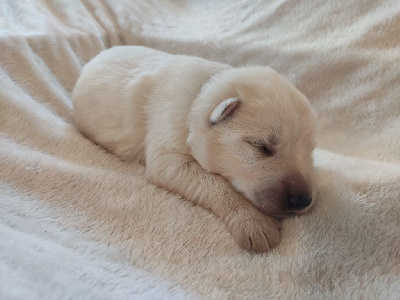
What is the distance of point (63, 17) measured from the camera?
10.1 feet

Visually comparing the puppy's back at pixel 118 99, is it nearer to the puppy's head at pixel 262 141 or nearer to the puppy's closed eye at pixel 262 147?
the puppy's head at pixel 262 141

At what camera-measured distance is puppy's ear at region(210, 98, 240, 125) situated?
171 cm

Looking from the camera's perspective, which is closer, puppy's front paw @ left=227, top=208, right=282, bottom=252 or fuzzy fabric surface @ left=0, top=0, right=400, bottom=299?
fuzzy fabric surface @ left=0, top=0, right=400, bottom=299

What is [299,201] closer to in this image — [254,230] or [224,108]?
[254,230]

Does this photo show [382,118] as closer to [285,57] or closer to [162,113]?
[285,57]

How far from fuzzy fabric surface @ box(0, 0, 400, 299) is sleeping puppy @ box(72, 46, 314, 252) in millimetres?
88

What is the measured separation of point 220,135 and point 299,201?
1.41ft

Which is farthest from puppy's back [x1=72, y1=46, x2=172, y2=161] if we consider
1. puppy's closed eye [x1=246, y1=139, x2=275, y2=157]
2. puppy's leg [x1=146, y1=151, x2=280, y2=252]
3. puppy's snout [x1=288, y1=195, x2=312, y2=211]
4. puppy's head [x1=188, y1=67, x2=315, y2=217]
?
puppy's snout [x1=288, y1=195, x2=312, y2=211]

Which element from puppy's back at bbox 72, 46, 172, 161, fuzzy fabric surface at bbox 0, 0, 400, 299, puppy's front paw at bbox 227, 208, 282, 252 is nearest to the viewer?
fuzzy fabric surface at bbox 0, 0, 400, 299

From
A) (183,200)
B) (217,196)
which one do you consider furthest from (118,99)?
(217,196)

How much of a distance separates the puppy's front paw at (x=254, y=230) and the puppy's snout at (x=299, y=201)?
0.40ft

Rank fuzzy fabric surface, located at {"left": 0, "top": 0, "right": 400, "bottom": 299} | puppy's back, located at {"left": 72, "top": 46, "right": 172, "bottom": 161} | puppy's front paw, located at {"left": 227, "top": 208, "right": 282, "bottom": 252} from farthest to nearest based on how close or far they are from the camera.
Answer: puppy's back, located at {"left": 72, "top": 46, "right": 172, "bottom": 161}
puppy's front paw, located at {"left": 227, "top": 208, "right": 282, "bottom": 252}
fuzzy fabric surface, located at {"left": 0, "top": 0, "right": 400, "bottom": 299}

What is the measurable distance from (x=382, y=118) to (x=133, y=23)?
203cm

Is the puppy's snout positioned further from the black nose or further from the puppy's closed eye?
the puppy's closed eye
